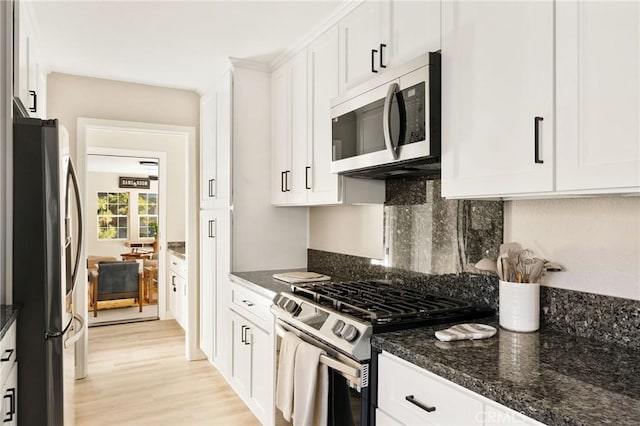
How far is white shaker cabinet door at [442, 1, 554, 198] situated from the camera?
1295mm

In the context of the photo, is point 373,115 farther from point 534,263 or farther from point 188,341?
point 188,341

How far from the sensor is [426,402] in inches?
51.1

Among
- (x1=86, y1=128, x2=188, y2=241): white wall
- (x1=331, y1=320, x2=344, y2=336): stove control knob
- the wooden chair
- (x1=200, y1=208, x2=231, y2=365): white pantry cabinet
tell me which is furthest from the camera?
the wooden chair

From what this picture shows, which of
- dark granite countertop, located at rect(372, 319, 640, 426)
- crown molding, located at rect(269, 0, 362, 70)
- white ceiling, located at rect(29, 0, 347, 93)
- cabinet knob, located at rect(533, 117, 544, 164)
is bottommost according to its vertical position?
dark granite countertop, located at rect(372, 319, 640, 426)

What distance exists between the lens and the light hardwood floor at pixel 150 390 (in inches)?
111

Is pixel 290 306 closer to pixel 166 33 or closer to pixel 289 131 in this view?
pixel 289 131

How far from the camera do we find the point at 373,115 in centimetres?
197

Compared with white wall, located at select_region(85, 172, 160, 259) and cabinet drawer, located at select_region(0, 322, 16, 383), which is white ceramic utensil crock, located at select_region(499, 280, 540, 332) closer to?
cabinet drawer, located at select_region(0, 322, 16, 383)

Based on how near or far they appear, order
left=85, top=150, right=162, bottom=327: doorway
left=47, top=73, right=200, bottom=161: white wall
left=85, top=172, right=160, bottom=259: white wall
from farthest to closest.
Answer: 1. left=85, top=172, right=160, bottom=259: white wall
2. left=85, top=150, right=162, bottom=327: doorway
3. left=47, top=73, right=200, bottom=161: white wall

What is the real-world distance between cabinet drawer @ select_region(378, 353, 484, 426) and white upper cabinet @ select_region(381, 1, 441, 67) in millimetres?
1183

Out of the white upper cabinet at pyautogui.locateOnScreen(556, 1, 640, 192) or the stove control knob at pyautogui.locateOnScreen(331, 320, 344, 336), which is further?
the stove control knob at pyautogui.locateOnScreen(331, 320, 344, 336)

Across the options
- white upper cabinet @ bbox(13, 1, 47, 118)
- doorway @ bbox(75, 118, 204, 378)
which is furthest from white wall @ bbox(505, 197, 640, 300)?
doorway @ bbox(75, 118, 204, 378)

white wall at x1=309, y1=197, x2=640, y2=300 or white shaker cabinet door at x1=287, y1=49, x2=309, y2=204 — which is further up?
white shaker cabinet door at x1=287, y1=49, x2=309, y2=204

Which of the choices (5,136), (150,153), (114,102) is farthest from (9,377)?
(150,153)
